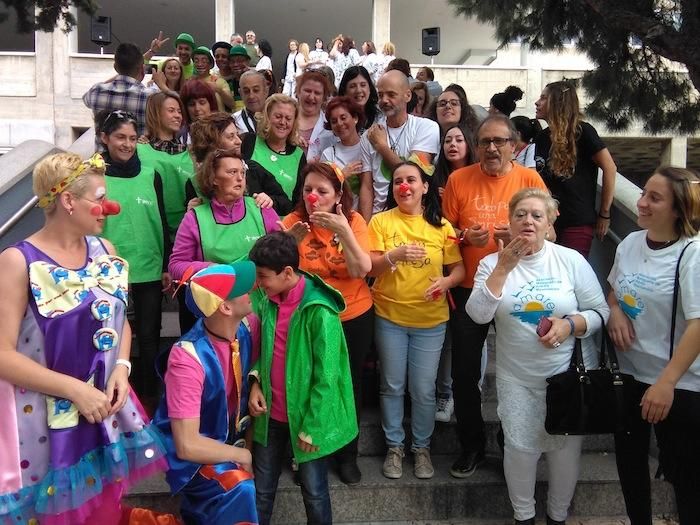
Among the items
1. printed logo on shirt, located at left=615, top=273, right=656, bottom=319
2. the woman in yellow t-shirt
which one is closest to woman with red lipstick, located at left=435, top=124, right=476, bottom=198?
the woman in yellow t-shirt

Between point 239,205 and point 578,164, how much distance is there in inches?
92.3

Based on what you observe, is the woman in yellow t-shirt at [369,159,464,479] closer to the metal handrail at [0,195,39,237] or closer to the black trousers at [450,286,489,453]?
the black trousers at [450,286,489,453]

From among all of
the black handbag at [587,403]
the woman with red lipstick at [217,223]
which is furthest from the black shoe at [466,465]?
the woman with red lipstick at [217,223]

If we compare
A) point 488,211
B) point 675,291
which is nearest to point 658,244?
point 675,291

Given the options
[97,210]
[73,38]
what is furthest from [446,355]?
[73,38]

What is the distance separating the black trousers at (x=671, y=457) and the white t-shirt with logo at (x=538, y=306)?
1.30ft

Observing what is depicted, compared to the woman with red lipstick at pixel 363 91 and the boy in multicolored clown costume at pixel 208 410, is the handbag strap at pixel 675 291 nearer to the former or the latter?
the boy in multicolored clown costume at pixel 208 410

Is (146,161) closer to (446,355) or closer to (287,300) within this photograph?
(287,300)

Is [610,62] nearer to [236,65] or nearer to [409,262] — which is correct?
[409,262]

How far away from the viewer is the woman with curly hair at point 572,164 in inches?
153

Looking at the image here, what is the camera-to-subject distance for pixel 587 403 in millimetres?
2766

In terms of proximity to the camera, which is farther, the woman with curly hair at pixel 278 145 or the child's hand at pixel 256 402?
the woman with curly hair at pixel 278 145

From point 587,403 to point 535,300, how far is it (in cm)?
54

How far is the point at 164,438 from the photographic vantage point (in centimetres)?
237
